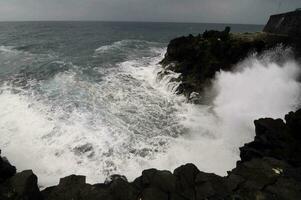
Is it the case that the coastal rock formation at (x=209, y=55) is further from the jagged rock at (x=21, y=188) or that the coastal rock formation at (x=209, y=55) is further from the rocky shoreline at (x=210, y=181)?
the jagged rock at (x=21, y=188)

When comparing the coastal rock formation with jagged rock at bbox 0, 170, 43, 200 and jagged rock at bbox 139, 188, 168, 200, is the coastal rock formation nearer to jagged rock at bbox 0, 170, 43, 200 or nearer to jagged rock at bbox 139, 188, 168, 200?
jagged rock at bbox 139, 188, 168, 200

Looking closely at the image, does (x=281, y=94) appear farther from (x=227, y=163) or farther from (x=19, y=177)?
(x=19, y=177)

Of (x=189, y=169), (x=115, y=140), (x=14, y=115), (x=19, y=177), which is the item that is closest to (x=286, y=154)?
(x=189, y=169)

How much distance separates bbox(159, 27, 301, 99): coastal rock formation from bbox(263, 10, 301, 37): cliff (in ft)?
5.38

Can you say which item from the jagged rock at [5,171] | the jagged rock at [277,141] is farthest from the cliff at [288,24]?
the jagged rock at [5,171]

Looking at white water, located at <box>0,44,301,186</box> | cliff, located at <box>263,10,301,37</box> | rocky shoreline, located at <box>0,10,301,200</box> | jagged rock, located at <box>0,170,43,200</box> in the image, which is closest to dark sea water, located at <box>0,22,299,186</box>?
white water, located at <box>0,44,301,186</box>

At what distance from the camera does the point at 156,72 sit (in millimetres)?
26234

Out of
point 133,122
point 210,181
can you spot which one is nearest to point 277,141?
point 210,181

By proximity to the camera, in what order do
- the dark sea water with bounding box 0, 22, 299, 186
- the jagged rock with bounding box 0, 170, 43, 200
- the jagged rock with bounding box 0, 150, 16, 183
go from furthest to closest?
the dark sea water with bounding box 0, 22, 299, 186, the jagged rock with bounding box 0, 150, 16, 183, the jagged rock with bounding box 0, 170, 43, 200

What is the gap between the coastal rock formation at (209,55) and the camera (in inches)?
811

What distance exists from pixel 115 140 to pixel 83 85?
381 inches

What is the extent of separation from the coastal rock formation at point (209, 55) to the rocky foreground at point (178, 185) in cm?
1109

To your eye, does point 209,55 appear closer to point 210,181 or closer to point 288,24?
point 288,24

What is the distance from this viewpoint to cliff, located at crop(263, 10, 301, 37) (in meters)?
24.6
